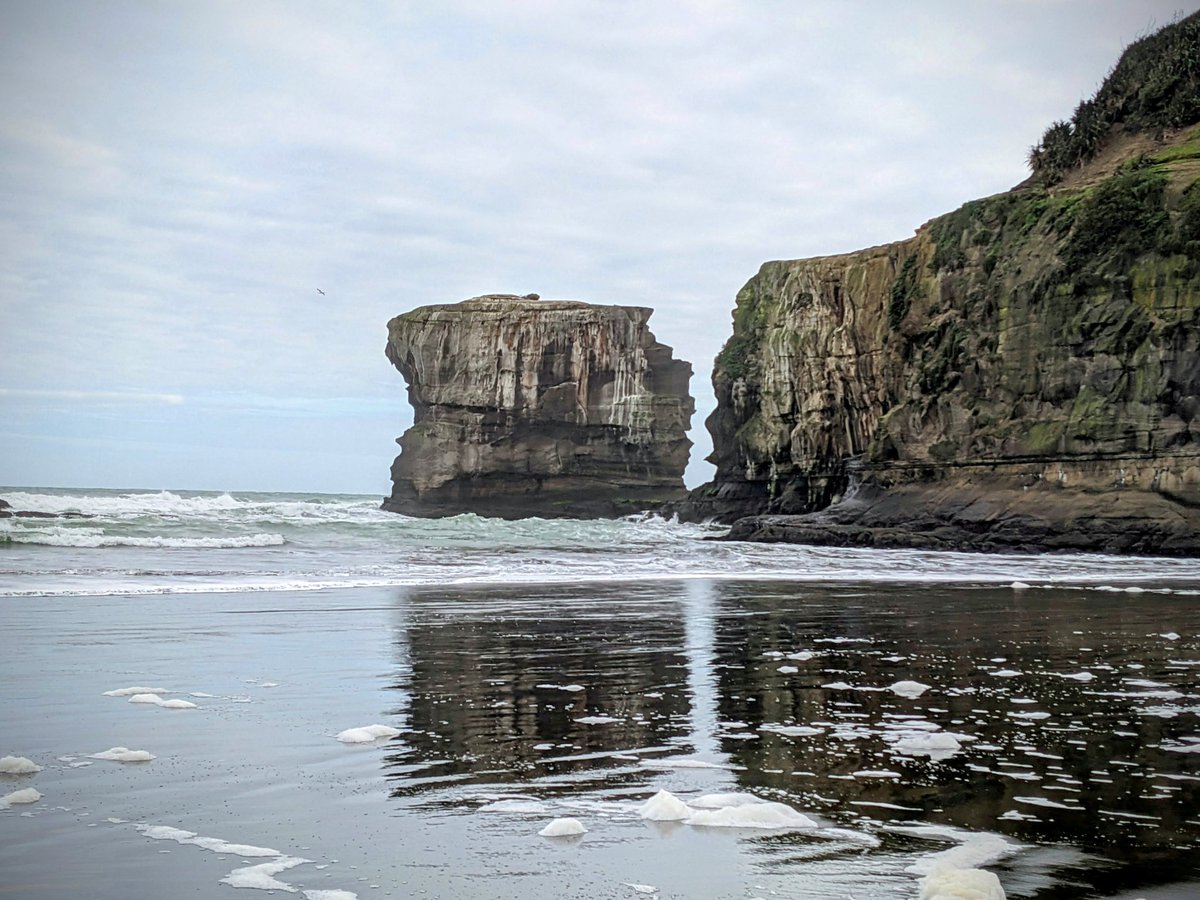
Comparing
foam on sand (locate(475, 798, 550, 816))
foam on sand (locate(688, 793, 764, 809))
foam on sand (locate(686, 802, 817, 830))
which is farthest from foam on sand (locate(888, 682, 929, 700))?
foam on sand (locate(475, 798, 550, 816))

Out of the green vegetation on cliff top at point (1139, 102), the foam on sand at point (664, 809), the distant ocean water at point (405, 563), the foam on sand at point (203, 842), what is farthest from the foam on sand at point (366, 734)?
the green vegetation on cliff top at point (1139, 102)

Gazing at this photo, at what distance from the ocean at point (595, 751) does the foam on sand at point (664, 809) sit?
0.5 inches

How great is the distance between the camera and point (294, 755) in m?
4.81

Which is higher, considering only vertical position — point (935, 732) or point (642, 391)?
point (642, 391)

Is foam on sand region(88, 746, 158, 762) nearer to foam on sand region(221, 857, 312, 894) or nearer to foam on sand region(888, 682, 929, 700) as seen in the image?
foam on sand region(221, 857, 312, 894)

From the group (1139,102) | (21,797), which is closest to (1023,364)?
(1139,102)

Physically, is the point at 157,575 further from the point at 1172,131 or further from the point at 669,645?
the point at 1172,131

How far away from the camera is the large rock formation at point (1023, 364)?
28.6 m

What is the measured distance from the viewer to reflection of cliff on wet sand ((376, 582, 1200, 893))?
3836 mm

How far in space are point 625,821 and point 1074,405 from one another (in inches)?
1198

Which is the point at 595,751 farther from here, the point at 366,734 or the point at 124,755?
the point at 124,755

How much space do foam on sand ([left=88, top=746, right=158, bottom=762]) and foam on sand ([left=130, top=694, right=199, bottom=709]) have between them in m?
1.23

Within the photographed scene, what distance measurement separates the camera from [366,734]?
17.1 feet

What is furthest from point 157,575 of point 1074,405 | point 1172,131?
point 1172,131
